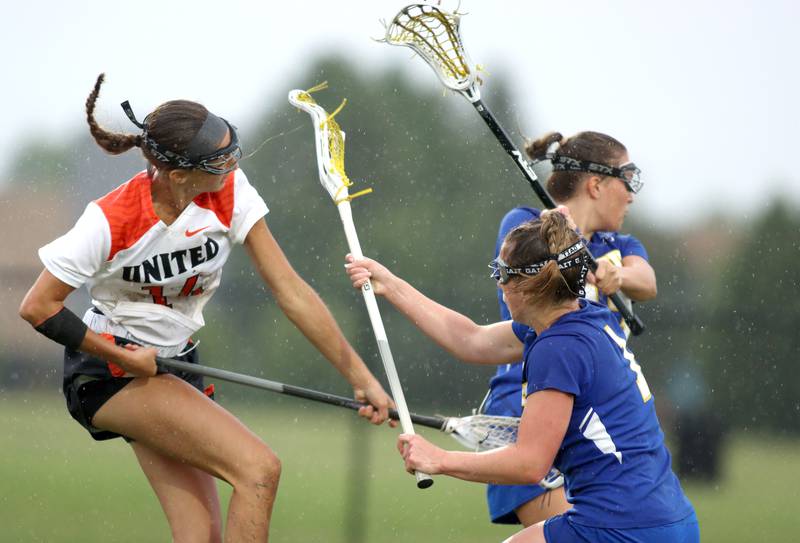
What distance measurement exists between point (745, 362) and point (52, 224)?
5593mm

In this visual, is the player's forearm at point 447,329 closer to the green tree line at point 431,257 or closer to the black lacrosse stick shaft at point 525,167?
the black lacrosse stick shaft at point 525,167

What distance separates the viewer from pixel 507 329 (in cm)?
320

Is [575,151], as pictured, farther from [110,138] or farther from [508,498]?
[110,138]

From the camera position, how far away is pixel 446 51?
373cm

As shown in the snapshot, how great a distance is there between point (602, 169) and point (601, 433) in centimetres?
141

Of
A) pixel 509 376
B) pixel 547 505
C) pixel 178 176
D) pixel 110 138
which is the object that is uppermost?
pixel 110 138

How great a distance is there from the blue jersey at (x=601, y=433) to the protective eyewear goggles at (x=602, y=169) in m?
1.22

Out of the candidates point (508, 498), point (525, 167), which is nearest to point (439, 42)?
point (525, 167)

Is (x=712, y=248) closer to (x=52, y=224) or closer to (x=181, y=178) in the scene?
(x=52, y=224)

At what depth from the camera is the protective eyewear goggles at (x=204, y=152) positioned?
2979 mm

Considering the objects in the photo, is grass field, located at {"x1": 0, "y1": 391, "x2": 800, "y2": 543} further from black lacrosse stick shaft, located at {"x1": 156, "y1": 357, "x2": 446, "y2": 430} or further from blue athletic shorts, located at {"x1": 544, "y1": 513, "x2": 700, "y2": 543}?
blue athletic shorts, located at {"x1": 544, "y1": 513, "x2": 700, "y2": 543}

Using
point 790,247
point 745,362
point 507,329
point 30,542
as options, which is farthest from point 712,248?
point 507,329

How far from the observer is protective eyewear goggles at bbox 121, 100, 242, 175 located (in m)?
2.98

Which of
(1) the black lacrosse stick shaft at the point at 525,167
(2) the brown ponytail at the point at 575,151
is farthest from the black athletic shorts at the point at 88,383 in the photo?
(2) the brown ponytail at the point at 575,151
